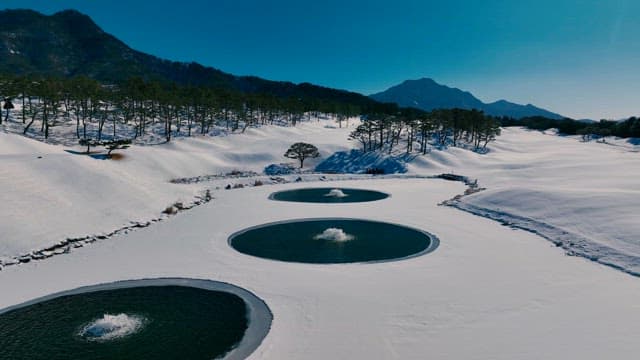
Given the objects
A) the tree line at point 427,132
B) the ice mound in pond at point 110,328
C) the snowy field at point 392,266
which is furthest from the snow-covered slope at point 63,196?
the tree line at point 427,132

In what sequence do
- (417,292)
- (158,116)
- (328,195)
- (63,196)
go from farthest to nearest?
1. (158,116)
2. (328,195)
3. (63,196)
4. (417,292)

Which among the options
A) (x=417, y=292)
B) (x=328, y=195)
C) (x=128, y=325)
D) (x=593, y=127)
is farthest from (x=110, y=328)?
(x=593, y=127)

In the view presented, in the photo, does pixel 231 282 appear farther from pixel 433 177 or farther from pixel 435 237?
pixel 433 177

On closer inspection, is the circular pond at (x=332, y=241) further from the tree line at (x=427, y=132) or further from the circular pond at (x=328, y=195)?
the tree line at (x=427, y=132)

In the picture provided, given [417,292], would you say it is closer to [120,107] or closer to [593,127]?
[120,107]

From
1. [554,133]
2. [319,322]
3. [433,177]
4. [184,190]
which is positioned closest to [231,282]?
[319,322]

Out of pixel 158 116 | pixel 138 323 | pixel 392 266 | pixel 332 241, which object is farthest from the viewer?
pixel 158 116

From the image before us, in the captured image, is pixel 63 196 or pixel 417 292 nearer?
pixel 417 292
